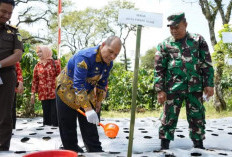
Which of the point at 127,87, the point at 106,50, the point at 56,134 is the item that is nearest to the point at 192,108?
the point at 106,50

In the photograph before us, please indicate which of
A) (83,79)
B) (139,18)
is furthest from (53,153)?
(139,18)

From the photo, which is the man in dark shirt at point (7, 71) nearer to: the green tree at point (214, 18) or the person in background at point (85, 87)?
the person in background at point (85, 87)

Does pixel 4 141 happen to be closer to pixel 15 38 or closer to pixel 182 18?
pixel 15 38

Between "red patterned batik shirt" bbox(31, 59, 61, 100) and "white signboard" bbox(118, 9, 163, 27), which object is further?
"red patterned batik shirt" bbox(31, 59, 61, 100)

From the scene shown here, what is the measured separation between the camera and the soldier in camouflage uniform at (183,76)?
252cm

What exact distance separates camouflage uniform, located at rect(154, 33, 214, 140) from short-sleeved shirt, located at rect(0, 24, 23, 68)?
136cm

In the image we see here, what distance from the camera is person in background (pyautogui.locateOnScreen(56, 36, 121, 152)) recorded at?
1.84 metres

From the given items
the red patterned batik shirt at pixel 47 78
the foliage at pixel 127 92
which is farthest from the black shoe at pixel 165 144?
the foliage at pixel 127 92

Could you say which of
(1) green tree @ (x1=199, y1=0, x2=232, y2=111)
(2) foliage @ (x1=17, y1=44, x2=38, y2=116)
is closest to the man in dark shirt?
(2) foliage @ (x1=17, y1=44, x2=38, y2=116)

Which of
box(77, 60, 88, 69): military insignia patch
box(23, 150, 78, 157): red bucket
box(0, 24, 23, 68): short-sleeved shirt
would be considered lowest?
box(23, 150, 78, 157): red bucket

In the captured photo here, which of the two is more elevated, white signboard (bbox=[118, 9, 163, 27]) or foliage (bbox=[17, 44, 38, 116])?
white signboard (bbox=[118, 9, 163, 27])

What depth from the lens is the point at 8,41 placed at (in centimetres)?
228

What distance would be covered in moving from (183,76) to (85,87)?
3.35ft

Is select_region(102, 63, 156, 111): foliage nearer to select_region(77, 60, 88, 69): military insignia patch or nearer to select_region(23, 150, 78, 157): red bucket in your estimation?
select_region(77, 60, 88, 69): military insignia patch
